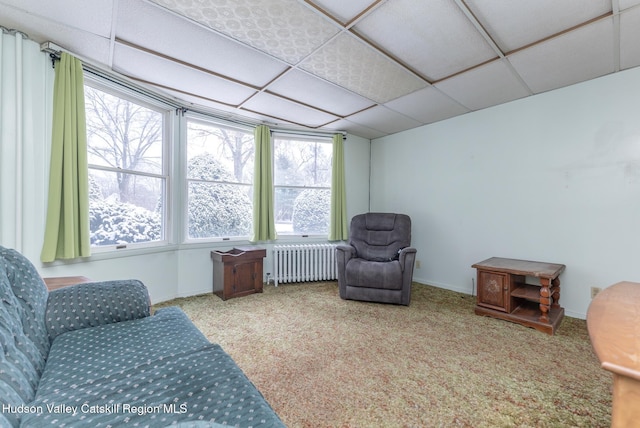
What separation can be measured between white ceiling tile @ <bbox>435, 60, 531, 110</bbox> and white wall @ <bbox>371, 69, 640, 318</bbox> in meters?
0.23

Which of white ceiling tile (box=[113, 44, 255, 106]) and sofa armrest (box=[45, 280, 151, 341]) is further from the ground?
white ceiling tile (box=[113, 44, 255, 106])

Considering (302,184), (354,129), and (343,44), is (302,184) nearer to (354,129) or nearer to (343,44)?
(354,129)

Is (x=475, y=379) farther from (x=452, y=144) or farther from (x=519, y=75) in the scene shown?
(x=452, y=144)

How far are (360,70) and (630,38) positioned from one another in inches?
79.7

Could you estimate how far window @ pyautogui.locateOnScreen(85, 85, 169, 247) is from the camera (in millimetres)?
2553

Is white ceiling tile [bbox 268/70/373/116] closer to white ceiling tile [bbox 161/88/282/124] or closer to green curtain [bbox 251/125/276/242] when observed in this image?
white ceiling tile [bbox 161/88/282/124]

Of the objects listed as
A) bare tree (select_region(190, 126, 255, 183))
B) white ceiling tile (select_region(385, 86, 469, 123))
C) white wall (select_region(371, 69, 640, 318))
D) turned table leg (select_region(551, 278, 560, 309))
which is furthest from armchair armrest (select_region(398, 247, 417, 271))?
bare tree (select_region(190, 126, 255, 183))

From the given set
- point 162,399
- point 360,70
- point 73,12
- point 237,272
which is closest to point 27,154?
point 73,12

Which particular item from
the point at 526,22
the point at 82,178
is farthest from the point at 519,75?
the point at 82,178

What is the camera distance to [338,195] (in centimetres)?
426

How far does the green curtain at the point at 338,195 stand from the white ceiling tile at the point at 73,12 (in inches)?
117

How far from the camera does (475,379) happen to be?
1722 mm

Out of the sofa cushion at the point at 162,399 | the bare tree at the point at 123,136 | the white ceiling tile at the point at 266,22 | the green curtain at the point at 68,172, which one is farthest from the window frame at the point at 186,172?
the sofa cushion at the point at 162,399

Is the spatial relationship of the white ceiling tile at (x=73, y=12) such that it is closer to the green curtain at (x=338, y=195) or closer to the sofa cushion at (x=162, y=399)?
the sofa cushion at (x=162, y=399)
